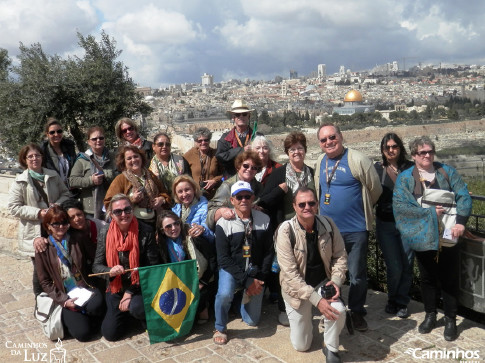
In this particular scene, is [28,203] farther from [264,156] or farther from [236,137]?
[264,156]

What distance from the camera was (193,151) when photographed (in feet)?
17.0

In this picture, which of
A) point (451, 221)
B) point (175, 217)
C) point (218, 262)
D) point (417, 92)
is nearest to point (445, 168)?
point (451, 221)

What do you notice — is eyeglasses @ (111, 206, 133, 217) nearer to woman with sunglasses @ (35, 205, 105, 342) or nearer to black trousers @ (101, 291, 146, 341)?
woman with sunglasses @ (35, 205, 105, 342)

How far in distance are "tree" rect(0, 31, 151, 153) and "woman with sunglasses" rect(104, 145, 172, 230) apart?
31.4 feet

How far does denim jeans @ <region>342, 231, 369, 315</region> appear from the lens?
13.0 ft

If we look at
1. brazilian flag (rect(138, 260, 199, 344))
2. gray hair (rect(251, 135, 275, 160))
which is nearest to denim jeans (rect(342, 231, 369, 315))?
gray hair (rect(251, 135, 275, 160))

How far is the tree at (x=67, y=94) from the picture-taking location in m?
13.6

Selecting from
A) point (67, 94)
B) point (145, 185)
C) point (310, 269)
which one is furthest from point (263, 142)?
point (67, 94)

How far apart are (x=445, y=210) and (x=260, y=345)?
6.01 feet

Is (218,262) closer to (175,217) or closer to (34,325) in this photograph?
(175,217)

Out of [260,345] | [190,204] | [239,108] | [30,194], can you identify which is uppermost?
[239,108]

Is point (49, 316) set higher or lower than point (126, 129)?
lower

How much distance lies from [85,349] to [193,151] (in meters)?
2.28

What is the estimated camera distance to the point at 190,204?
169 inches
